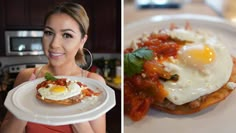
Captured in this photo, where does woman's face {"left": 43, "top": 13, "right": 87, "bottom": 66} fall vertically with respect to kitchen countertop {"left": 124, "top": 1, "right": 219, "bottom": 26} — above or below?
below

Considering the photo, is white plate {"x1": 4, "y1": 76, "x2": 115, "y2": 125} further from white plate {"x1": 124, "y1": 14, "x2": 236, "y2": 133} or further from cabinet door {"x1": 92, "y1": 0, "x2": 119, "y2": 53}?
white plate {"x1": 124, "y1": 14, "x2": 236, "y2": 133}

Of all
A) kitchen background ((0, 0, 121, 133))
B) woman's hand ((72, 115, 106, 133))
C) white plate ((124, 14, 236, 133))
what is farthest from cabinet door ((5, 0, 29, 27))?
white plate ((124, 14, 236, 133))

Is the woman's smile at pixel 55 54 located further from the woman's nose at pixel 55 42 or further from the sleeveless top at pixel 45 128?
the sleeveless top at pixel 45 128

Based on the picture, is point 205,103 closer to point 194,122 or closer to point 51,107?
point 194,122

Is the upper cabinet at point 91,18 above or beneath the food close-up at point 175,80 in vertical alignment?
above

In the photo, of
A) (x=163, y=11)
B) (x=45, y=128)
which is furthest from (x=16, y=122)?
A: (x=163, y=11)

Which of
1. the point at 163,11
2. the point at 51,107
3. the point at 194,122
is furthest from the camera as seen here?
the point at 163,11

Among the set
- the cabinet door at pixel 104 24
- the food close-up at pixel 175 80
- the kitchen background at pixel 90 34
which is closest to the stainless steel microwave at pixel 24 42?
the kitchen background at pixel 90 34
